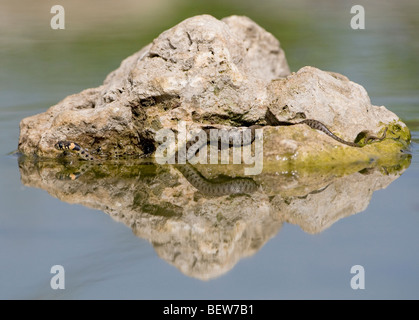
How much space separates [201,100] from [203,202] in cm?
152

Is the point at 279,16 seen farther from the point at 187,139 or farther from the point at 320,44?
the point at 187,139

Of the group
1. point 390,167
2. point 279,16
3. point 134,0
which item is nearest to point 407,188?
point 390,167

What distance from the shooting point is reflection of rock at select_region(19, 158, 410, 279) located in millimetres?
5781

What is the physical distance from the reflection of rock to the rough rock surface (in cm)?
37

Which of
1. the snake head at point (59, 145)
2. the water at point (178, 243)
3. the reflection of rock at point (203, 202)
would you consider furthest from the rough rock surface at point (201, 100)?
the water at point (178, 243)

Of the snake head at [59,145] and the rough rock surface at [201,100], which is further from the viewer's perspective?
the snake head at [59,145]

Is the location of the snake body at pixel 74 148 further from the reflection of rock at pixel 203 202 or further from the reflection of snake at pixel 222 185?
the reflection of snake at pixel 222 185

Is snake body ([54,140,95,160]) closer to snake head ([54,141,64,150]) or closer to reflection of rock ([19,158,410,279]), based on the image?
snake head ([54,141,64,150])

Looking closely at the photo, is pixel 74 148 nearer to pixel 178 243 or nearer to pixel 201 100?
pixel 201 100

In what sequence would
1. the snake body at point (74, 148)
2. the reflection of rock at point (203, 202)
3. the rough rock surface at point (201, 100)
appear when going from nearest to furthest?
the reflection of rock at point (203, 202) → the rough rock surface at point (201, 100) → the snake body at point (74, 148)

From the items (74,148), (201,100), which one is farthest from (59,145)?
(201,100)

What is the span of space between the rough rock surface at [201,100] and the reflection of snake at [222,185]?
62 centimetres

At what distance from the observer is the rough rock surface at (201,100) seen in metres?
7.88

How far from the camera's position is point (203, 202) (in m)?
6.81
